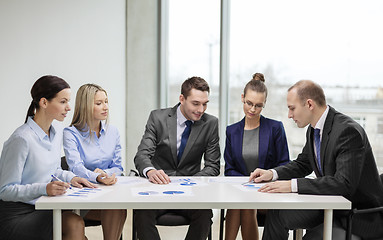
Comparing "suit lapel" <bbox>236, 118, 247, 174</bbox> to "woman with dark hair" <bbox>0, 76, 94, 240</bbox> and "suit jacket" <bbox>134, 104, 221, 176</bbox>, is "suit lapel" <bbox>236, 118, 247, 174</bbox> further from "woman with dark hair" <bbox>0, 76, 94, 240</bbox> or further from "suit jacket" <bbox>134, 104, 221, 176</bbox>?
"woman with dark hair" <bbox>0, 76, 94, 240</bbox>

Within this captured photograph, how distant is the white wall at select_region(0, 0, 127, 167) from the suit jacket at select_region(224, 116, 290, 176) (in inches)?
85.2

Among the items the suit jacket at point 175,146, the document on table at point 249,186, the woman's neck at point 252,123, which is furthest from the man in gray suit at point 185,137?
the document on table at point 249,186

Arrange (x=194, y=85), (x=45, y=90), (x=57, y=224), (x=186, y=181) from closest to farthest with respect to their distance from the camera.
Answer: (x=57, y=224), (x=45, y=90), (x=186, y=181), (x=194, y=85)

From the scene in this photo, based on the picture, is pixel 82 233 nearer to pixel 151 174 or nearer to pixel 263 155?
pixel 151 174

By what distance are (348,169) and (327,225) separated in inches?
14.0

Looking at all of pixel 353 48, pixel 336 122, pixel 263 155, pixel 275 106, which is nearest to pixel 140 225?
pixel 263 155

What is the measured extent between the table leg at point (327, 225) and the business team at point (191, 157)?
0.36 ft

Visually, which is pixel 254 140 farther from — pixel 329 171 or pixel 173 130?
pixel 329 171

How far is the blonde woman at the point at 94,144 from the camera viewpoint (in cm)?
335

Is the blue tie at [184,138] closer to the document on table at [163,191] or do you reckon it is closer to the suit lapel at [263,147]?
the suit lapel at [263,147]

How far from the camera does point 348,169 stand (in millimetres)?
2822

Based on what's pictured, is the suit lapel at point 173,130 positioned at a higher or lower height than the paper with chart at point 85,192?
higher

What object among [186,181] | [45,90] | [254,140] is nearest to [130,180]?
[186,181]

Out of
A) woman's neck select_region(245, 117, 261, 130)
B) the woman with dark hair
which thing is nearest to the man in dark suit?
woman's neck select_region(245, 117, 261, 130)
